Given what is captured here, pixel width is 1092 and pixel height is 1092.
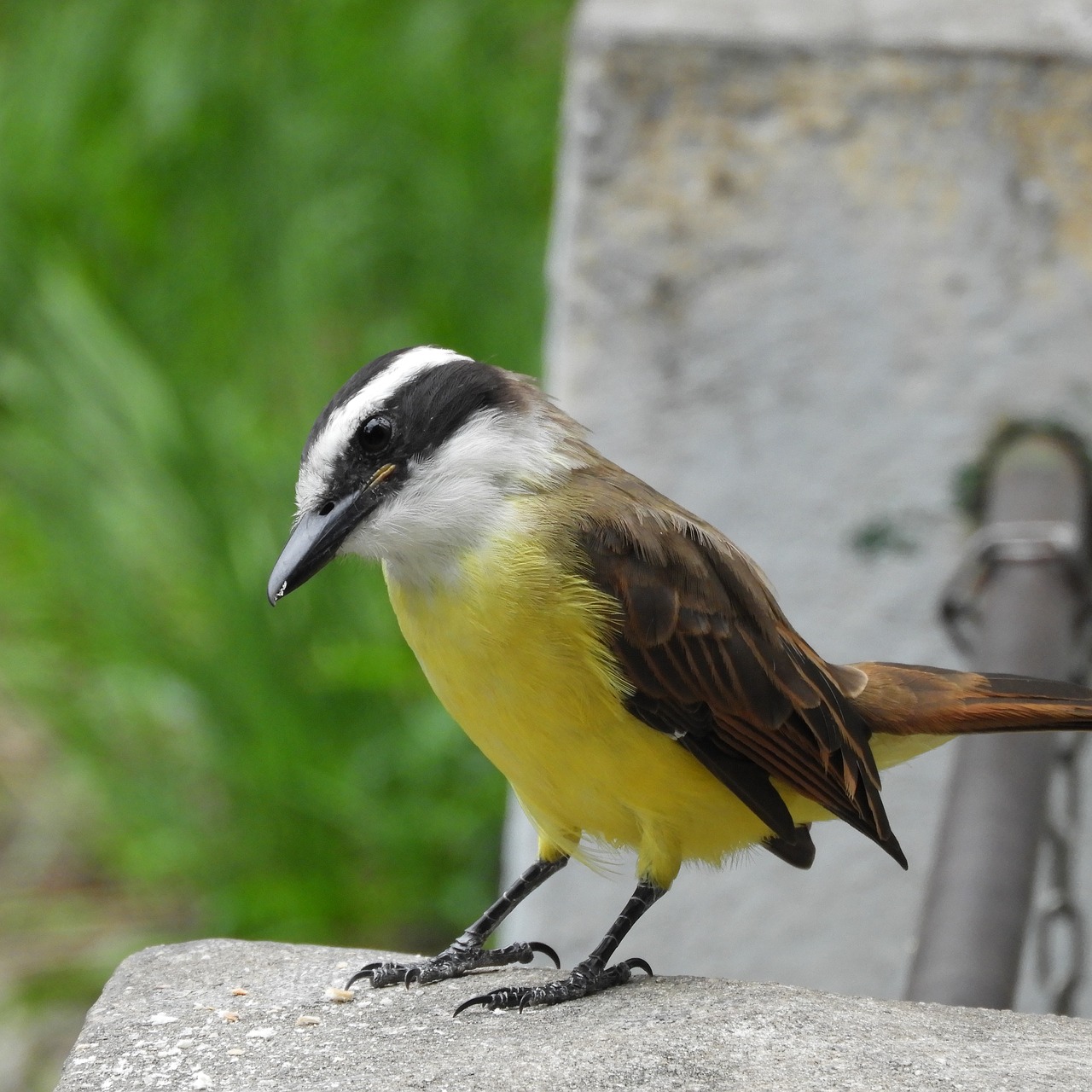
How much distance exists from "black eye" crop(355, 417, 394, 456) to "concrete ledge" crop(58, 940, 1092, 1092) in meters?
0.86

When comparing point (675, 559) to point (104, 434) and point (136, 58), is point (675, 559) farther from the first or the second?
point (136, 58)

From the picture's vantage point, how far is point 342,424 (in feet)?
8.24

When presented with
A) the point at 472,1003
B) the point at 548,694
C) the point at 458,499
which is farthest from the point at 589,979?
the point at 458,499

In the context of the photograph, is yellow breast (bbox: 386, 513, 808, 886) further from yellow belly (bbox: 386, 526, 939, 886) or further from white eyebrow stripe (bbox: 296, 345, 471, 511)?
white eyebrow stripe (bbox: 296, 345, 471, 511)

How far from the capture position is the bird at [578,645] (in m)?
2.46

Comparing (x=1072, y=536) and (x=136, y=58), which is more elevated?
(x=136, y=58)

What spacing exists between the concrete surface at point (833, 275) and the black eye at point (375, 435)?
1.18 meters

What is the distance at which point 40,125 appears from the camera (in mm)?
5938

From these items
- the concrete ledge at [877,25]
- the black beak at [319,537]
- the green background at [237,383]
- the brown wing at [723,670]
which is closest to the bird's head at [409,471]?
the black beak at [319,537]

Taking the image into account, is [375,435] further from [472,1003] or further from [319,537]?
[472,1003]

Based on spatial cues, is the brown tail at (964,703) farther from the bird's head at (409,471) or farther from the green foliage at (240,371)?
the green foliage at (240,371)

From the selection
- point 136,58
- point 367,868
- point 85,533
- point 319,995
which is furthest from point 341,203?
point 319,995

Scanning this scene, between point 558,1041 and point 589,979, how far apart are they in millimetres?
346

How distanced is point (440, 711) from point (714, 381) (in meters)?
1.64
